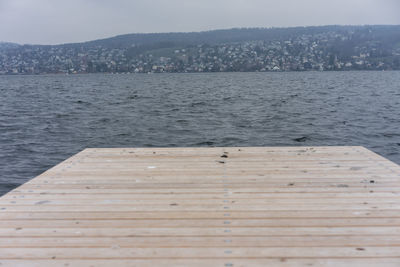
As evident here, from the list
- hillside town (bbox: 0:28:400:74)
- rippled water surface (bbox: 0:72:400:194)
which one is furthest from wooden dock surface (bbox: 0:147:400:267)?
hillside town (bbox: 0:28:400:74)

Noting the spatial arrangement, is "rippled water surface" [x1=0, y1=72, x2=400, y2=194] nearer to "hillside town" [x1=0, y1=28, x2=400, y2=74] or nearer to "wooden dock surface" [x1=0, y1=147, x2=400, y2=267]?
"wooden dock surface" [x1=0, y1=147, x2=400, y2=267]

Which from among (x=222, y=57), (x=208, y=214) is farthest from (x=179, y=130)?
(x=222, y=57)

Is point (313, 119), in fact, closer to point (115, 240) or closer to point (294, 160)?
point (294, 160)

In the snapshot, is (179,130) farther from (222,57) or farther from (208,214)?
(222,57)

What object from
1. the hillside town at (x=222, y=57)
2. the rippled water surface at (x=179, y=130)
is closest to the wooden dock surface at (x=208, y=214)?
the rippled water surface at (x=179, y=130)

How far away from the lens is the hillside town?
11088 centimetres

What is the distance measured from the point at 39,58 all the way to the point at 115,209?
120 metres

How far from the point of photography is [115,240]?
3.20 meters

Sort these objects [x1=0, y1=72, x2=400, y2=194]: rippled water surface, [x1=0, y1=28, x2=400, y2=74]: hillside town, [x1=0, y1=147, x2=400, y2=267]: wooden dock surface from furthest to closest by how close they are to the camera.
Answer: [x1=0, y1=28, x2=400, y2=74]: hillside town
[x1=0, y1=72, x2=400, y2=194]: rippled water surface
[x1=0, y1=147, x2=400, y2=267]: wooden dock surface

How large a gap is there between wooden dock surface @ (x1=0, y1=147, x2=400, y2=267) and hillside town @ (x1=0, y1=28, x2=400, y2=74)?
110 meters

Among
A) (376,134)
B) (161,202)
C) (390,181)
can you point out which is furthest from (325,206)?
(376,134)

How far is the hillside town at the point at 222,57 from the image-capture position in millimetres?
110875

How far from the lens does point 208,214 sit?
368 cm

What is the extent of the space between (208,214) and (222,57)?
4857 inches
